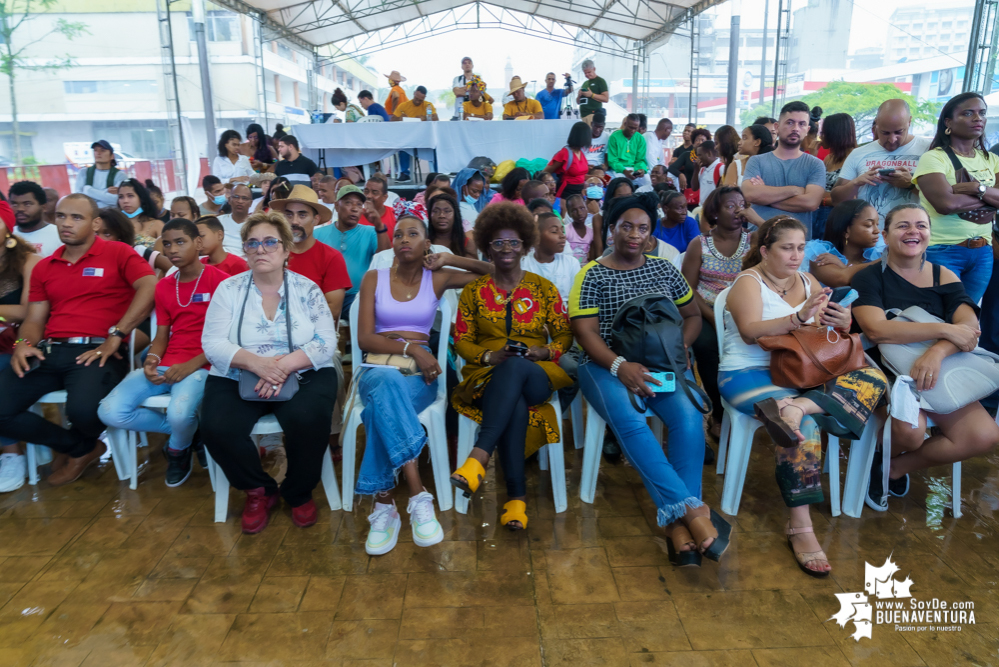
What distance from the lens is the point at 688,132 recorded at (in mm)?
9461

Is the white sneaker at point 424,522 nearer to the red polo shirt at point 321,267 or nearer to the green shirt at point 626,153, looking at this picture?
the red polo shirt at point 321,267

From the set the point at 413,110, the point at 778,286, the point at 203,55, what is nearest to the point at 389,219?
the point at 778,286

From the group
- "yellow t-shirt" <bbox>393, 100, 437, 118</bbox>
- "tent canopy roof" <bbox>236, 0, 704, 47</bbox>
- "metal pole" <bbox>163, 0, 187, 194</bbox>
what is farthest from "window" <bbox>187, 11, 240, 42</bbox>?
"yellow t-shirt" <bbox>393, 100, 437, 118</bbox>

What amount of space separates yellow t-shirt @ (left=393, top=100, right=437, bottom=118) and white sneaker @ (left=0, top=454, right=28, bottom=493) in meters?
6.75

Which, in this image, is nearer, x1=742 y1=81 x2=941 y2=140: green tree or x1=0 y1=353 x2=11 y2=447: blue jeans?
x1=0 y1=353 x2=11 y2=447: blue jeans

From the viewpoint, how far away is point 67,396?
2.86 meters

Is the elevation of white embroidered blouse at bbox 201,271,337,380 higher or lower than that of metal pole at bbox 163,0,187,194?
lower

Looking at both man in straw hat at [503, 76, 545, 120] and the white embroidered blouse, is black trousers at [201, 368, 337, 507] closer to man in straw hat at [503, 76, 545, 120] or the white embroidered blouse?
the white embroidered blouse

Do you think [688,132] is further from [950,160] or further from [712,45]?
A: [950,160]

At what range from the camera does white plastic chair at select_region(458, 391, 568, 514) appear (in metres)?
2.59

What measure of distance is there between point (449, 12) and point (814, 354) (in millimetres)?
16200

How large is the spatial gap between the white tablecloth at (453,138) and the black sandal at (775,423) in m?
5.96

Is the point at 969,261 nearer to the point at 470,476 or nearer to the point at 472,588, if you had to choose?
the point at 470,476

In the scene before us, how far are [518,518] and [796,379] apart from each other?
122 cm
